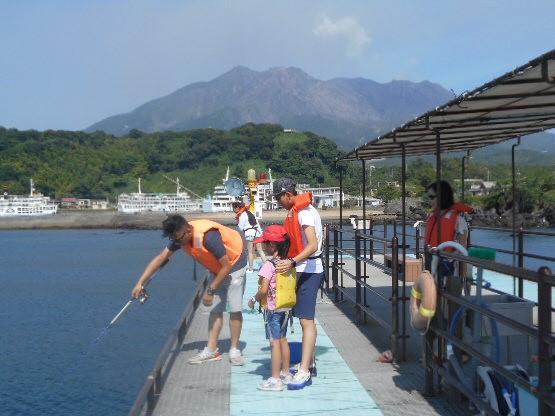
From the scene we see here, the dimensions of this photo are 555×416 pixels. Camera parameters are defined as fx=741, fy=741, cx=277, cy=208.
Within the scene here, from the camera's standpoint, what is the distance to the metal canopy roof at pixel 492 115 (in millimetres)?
4039

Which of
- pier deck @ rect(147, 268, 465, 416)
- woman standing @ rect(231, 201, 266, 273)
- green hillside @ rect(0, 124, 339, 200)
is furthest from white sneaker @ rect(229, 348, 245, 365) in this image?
green hillside @ rect(0, 124, 339, 200)

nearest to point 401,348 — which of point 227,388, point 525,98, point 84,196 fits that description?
point 227,388

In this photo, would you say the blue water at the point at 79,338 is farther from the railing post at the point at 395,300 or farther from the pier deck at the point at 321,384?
the railing post at the point at 395,300

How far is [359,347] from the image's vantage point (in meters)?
7.12

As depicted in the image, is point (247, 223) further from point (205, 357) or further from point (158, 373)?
point (158, 373)

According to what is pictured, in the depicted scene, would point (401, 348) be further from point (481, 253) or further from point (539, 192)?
point (539, 192)

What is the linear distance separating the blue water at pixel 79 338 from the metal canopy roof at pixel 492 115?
3.28 m

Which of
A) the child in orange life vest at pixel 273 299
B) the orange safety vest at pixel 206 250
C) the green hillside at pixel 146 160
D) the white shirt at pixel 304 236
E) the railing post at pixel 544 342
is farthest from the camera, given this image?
the green hillside at pixel 146 160

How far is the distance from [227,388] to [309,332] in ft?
2.56

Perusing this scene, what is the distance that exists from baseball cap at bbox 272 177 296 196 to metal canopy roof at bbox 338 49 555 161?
99 cm

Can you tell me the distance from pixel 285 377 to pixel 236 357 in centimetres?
85

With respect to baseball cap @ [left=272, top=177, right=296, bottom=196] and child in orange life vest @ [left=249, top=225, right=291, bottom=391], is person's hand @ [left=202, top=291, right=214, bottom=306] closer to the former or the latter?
child in orange life vest @ [left=249, top=225, right=291, bottom=391]

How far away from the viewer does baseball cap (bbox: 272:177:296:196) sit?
5.73m

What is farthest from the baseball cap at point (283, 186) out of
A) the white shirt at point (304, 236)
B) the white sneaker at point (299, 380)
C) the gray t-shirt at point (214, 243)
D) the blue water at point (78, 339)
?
the blue water at point (78, 339)
